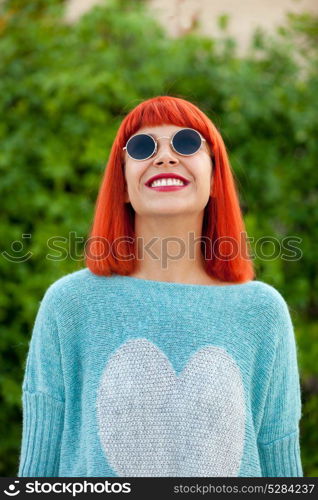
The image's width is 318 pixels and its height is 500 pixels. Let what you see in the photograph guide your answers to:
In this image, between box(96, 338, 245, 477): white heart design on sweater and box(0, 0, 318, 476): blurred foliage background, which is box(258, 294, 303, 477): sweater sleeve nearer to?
box(96, 338, 245, 477): white heart design on sweater

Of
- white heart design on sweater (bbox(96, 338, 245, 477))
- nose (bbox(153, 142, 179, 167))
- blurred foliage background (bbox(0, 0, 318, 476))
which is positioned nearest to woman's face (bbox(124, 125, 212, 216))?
nose (bbox(153, 142, 179, 167))

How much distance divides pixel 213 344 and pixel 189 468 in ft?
1.11

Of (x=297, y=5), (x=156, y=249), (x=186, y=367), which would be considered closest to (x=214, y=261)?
(x=156, y=249)

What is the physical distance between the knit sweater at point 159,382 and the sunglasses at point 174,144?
37cm

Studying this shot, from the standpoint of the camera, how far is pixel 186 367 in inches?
76.4

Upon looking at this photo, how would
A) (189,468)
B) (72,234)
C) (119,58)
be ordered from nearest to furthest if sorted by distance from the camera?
(189,468), (72,234), (119,58)

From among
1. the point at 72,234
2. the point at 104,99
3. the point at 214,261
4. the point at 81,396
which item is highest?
the point at 104,99

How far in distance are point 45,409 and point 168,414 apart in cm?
36

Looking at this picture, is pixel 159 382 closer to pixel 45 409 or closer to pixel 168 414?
pixel 168 414

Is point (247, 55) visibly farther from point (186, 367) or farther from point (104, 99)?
point (186, 367)

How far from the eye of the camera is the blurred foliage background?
3594mm

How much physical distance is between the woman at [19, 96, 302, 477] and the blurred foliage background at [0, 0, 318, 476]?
1450 millimetres

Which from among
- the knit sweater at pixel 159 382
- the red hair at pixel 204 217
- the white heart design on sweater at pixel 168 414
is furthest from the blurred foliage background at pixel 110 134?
the white heart design on sweater at pixel 168 414

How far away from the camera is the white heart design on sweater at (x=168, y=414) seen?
1893 millimetres
